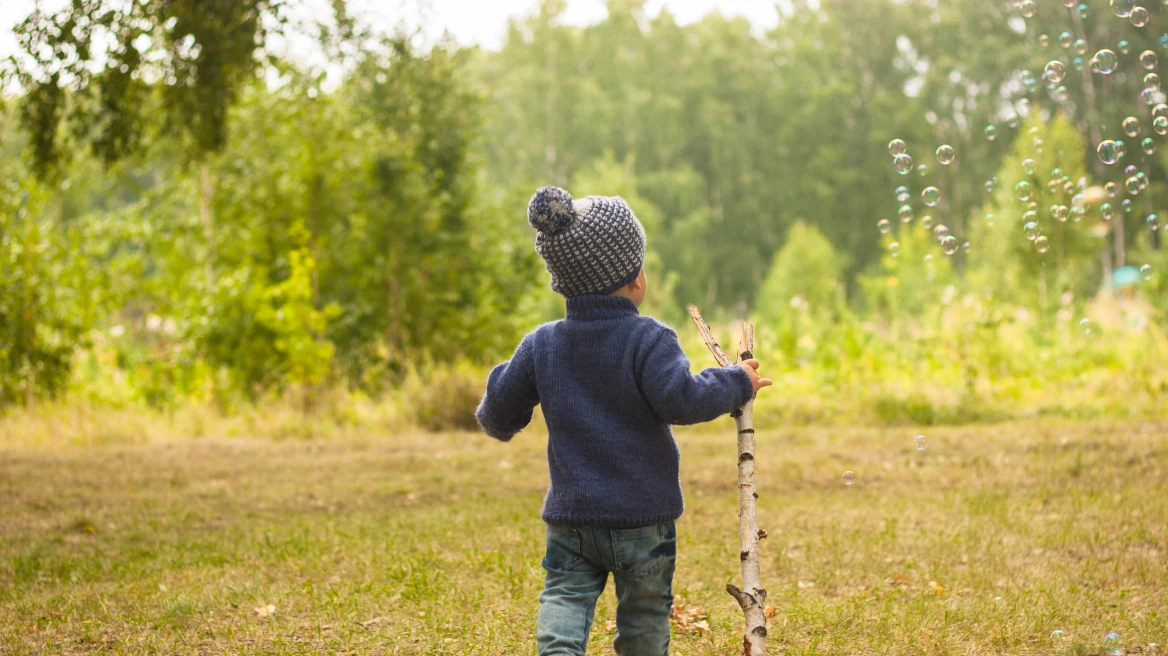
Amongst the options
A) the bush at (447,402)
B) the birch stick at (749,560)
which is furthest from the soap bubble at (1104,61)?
the bush at (447,402)

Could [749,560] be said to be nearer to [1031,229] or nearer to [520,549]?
[520,549]

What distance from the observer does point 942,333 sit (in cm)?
1157

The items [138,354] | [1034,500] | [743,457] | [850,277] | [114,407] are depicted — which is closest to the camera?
[743,457]

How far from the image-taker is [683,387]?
2852 millimetres

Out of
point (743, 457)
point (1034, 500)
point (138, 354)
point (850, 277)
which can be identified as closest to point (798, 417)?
point (1034, 500)

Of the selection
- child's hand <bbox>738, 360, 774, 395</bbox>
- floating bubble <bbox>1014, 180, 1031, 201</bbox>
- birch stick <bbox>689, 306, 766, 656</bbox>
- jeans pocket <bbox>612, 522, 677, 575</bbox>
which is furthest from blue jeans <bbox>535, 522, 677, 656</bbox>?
floating bubble <bbox>1014, 180, 1031, 201</bbox>

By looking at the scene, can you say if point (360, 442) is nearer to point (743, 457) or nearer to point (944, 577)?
point (944, 577)

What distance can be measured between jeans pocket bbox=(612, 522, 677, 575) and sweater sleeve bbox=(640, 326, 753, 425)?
34 cm

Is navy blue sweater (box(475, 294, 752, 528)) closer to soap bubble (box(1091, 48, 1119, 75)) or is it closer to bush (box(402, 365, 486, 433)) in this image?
soap bubble (box(1091, 48, 1119, 75))

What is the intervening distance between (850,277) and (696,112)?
1019 centimetres

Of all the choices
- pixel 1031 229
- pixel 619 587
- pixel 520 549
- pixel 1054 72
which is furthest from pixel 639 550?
pixel 1054 72

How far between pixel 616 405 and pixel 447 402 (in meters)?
7.91

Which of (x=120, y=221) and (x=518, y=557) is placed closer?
(x=518, y=557)

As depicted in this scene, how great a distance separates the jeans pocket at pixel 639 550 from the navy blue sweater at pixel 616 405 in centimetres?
4
